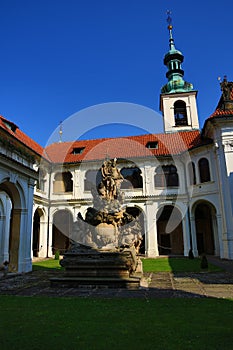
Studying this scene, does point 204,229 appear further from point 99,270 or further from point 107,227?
point 99,270

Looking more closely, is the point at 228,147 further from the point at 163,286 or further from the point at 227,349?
the point at 227,349

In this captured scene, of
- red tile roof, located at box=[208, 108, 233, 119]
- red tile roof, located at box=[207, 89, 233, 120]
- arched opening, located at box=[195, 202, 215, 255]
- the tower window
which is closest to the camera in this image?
red tile roof, located at box=[208, 108, 233, 119]

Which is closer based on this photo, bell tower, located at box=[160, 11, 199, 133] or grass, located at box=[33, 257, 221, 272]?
grass, located at box=[33, 257, 221, 272]

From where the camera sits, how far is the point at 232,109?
70.7ft

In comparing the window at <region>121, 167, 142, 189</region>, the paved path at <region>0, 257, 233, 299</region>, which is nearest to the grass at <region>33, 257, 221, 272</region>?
the paved path at <region>0, 257, 233, 299</region>

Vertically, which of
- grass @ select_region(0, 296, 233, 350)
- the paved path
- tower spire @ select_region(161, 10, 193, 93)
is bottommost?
A: the paved path

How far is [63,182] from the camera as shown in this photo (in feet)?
98.1

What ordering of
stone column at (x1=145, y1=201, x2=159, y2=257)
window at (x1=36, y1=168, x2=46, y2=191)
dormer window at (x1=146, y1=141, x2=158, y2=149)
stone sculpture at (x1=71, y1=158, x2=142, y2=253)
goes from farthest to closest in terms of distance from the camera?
dormer window at (x1=146, y1=141, x2=158, y2=149), window at (x1=36, y1=168, x2=46, y2=191), stone column at (x1=145, y1=201, x2=159, y2=257), stone sculpture at (x1=71, y1=158, x2=142, y2=253)

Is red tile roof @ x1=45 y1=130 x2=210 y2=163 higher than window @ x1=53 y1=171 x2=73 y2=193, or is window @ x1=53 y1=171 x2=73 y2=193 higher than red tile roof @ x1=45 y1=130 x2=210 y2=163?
red tile roof @ x1=45 y1=130 x2=210 y2=163

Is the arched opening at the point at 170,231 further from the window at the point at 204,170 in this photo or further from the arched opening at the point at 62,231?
the arched opening at the point at 62,231

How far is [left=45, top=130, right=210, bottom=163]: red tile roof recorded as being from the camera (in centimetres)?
2791

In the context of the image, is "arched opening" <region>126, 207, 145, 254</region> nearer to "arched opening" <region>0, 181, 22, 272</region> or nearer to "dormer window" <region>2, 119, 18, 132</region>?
"dormer window" <region>2, 119, 18, 132</region>

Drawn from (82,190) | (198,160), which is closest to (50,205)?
(82,190)

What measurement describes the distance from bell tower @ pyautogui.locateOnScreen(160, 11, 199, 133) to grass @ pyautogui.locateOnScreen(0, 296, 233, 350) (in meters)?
29.6
